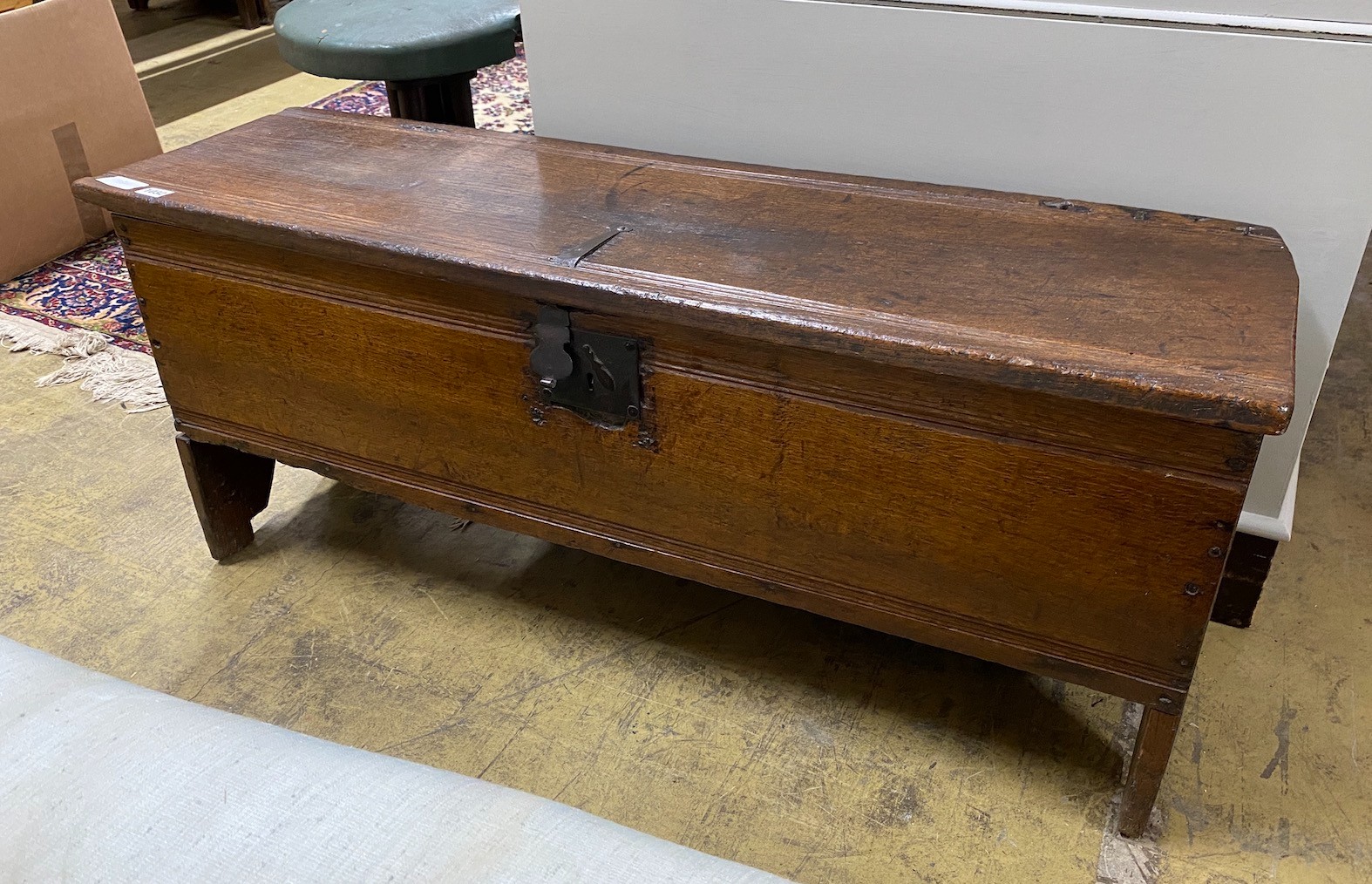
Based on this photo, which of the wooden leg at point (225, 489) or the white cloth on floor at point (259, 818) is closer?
the white cloth on floor at point (259, 818)

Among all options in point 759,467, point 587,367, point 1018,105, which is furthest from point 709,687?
point 1018,105

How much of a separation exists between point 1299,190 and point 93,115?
292 cm

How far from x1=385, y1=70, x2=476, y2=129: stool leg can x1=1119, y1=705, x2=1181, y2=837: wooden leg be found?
1.76 meters

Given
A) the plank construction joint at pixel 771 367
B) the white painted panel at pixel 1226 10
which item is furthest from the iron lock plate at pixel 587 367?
the white painted panel at pixel 1226 10

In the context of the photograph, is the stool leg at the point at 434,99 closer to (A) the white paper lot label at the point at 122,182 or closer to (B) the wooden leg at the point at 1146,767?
(A) the white paper lot label at the point at 122,182

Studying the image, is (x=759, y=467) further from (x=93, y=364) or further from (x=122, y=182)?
(x=93, y=364)

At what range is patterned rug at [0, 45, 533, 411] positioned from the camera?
2424 millimetres

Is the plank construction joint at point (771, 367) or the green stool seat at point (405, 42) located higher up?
the green stool seat at point (405, 42)

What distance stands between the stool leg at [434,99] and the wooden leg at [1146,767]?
5.78 ft

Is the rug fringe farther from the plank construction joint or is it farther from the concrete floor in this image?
the plank construction joint

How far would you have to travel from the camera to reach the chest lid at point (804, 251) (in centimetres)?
114

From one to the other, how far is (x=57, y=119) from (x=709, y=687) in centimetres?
243

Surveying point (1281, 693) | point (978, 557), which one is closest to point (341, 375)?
point (978, 557)

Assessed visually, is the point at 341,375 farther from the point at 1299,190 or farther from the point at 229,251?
the point at 1299,190
